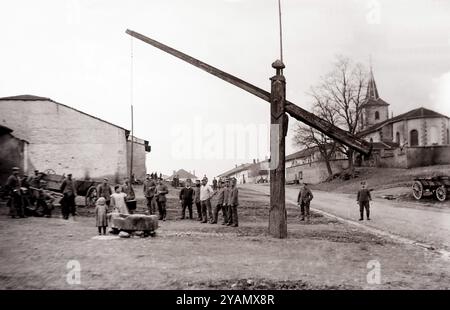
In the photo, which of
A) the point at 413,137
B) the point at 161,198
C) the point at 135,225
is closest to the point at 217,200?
the point at 161,198

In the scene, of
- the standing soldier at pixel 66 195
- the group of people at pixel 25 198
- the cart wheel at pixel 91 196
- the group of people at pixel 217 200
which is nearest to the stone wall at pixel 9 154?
the cart wheel at pixel 91 196

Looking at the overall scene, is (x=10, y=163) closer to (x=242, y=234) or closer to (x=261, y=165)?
(x=242, y=234)

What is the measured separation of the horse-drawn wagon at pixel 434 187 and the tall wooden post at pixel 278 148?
654 inches

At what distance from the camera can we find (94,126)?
94.1 ft

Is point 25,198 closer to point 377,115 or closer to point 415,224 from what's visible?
point 415,224

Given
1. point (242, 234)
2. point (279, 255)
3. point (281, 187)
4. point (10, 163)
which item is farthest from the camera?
point (10, 163)

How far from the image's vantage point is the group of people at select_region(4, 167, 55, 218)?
44.3ft

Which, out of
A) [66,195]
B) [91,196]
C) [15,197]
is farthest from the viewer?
[91,196]

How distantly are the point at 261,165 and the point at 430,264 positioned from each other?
101 metres

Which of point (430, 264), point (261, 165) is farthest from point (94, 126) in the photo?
point (261, 165)

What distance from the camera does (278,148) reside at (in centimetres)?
1006

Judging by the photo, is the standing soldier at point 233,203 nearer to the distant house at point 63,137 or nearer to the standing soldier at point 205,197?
the standing soldier at point 205,197

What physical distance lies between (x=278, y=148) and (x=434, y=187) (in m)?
17.4

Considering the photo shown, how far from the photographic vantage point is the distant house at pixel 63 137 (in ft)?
86.6
